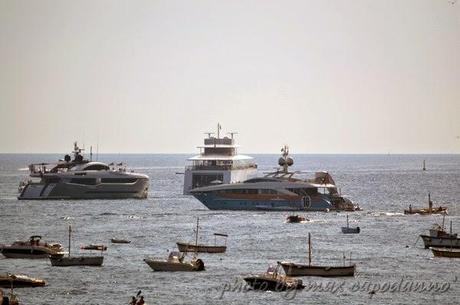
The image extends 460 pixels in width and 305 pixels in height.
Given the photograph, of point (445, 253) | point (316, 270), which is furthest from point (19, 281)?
point (445, 253)

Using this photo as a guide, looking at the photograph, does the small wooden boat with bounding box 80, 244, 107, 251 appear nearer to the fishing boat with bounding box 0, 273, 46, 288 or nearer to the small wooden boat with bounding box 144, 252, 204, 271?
the small wooden boat with bounding box 144, 252, 204, 271

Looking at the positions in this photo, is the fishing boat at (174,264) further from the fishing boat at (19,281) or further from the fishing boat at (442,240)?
the fishing boat at (442,240)

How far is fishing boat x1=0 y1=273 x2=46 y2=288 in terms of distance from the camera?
91.9m

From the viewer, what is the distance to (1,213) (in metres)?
178

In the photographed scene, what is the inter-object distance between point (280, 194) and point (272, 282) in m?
77.8

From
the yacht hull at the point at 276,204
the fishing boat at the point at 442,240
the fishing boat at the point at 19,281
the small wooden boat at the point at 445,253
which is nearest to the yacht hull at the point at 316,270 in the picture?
the small wooden boat at the point at 445,253

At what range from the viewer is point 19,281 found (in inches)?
3649

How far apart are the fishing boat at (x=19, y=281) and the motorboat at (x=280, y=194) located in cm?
7675

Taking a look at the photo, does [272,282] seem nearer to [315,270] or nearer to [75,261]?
[315,270]

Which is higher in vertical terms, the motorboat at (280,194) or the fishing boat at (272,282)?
the motorboat at (280,194)

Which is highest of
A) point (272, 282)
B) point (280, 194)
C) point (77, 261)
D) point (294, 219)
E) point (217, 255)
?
point (280, 194)

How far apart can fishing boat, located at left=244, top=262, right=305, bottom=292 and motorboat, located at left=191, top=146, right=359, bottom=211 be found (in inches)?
2941

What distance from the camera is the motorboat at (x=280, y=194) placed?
16862 cm

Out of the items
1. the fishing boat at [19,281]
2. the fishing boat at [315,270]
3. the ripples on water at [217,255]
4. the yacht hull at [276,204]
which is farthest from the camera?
the yacht hull at [276,204]
